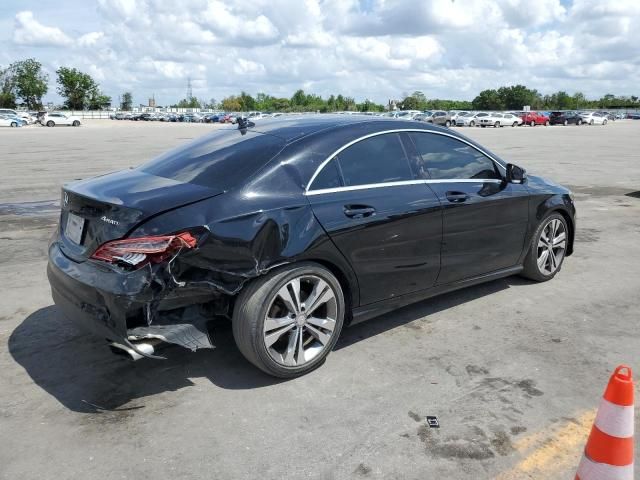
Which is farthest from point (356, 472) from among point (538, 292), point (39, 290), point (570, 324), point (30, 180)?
point (30, 180)

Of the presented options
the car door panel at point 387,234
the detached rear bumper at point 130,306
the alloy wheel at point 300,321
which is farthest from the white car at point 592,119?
the detached rear bumper at point 130,306

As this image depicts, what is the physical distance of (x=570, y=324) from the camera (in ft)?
15.8

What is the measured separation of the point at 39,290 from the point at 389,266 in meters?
3.36

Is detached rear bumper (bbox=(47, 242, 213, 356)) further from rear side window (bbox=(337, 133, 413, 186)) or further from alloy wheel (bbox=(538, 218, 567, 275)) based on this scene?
alloy wheel (bbox=(538, 218, 567, 275))

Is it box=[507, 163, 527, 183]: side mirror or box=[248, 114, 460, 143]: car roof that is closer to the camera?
box=[248, 114, 460, 143]: car roof

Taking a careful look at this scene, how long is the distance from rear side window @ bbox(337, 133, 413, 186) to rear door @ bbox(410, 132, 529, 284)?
0.22 m

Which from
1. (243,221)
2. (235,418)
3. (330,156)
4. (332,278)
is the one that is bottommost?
(235,418)

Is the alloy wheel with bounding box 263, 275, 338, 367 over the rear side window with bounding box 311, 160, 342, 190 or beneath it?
beneath

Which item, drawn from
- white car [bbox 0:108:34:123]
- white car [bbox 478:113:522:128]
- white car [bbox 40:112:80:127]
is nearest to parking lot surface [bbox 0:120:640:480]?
white car [bbox 478:113:522:128]

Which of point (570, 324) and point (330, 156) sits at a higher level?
point (330, 156)

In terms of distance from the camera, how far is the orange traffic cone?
232 cm

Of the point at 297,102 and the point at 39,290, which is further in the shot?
the point at 297,102

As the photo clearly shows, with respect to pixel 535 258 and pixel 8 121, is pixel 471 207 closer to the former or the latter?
pixel 535 258

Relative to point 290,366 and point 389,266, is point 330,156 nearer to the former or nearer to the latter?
point 389,266
